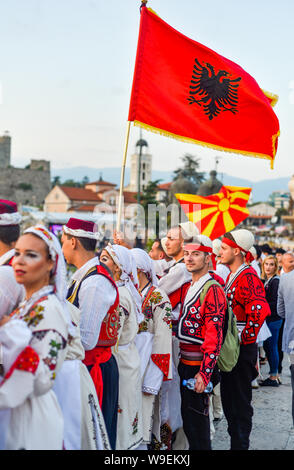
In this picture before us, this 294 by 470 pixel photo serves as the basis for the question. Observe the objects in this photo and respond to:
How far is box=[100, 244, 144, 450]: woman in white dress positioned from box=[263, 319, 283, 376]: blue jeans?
12.5 ft

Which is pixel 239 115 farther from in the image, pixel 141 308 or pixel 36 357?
pixel 36 357

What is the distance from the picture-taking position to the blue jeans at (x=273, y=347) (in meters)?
7.18

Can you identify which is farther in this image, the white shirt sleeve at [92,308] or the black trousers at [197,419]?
the black trousers at [197,419]

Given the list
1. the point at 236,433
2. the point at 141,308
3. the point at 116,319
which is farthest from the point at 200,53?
Result: the point at 236,433

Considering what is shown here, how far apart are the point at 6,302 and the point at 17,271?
40 cm

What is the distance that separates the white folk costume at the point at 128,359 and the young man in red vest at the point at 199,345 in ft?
1.23

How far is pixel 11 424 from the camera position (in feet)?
7.53

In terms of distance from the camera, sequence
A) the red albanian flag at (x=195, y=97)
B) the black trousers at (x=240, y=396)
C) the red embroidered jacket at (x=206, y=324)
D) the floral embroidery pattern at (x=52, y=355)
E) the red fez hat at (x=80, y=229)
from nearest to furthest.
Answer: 1. the floral embroidery pattern at (x=52, y=355)
2. the red fez hat at (x=80, y=229)
3. the red embroidered jacket at (x=206, y=324)
4. the black trousers at (x=240, y=396)
5. the red albanian flag at (x=195, y=97)

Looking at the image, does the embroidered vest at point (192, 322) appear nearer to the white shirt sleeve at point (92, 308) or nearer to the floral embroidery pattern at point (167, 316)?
the floral embroidery pattern at point (167, 316)

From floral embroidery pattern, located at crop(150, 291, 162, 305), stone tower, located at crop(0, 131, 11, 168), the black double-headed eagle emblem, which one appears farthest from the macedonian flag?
stone tower, located at crop(0, 131, 11, 168)

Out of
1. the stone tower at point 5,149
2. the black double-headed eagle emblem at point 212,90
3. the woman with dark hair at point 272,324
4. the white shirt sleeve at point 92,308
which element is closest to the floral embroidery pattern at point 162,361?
the white shirt sleeve at point 92,308

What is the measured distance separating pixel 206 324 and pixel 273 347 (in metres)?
3.83

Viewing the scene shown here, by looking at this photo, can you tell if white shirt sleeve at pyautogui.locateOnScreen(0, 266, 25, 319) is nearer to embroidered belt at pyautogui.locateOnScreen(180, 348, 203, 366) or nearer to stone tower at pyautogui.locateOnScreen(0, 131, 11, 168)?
embroidered belt at pyautogui.locateOnScreen(180, 348, 203, 366)

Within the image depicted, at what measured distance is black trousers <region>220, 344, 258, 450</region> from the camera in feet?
13.9
